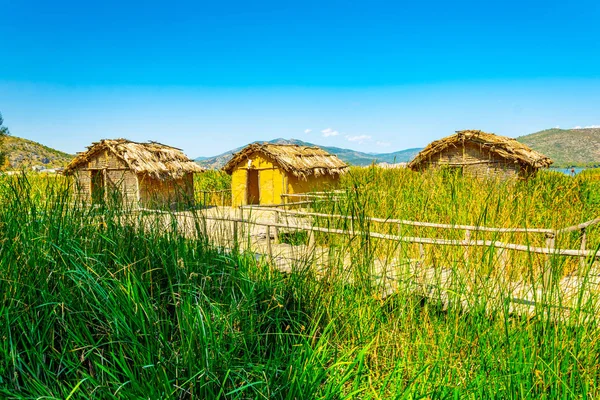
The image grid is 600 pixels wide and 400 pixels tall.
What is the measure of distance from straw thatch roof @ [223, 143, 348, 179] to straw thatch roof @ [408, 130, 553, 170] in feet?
14.4

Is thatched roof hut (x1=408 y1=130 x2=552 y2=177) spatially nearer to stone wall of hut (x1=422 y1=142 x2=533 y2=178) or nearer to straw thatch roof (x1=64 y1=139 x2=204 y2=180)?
stone wall of hut (x1=422 y1=142 x2=533 y2=178)

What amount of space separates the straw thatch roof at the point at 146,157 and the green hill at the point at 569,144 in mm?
133788

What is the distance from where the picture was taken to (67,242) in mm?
2373

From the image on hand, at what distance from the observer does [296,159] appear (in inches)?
648

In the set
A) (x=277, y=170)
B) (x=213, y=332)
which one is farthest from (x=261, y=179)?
(x=213, y=332)

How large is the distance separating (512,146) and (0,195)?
14.2 meters

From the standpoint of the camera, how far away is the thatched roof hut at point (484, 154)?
539 inches

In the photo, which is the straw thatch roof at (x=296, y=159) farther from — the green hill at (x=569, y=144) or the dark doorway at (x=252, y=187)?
the green hill at (x=569, y=144)

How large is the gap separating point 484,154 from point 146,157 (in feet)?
40.0

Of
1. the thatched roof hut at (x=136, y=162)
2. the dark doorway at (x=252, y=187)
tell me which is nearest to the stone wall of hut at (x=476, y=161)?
the dark doorway at (x=252, y=187)

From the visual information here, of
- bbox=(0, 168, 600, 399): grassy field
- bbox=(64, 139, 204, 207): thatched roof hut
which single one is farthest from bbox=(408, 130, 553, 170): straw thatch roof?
bbox=(0, 168, 600, 399): grassy field

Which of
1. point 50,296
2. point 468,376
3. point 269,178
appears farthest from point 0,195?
point 269,178

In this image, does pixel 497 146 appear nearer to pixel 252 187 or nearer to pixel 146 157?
pixel 252 187

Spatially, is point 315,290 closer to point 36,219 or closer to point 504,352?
point 504,352
